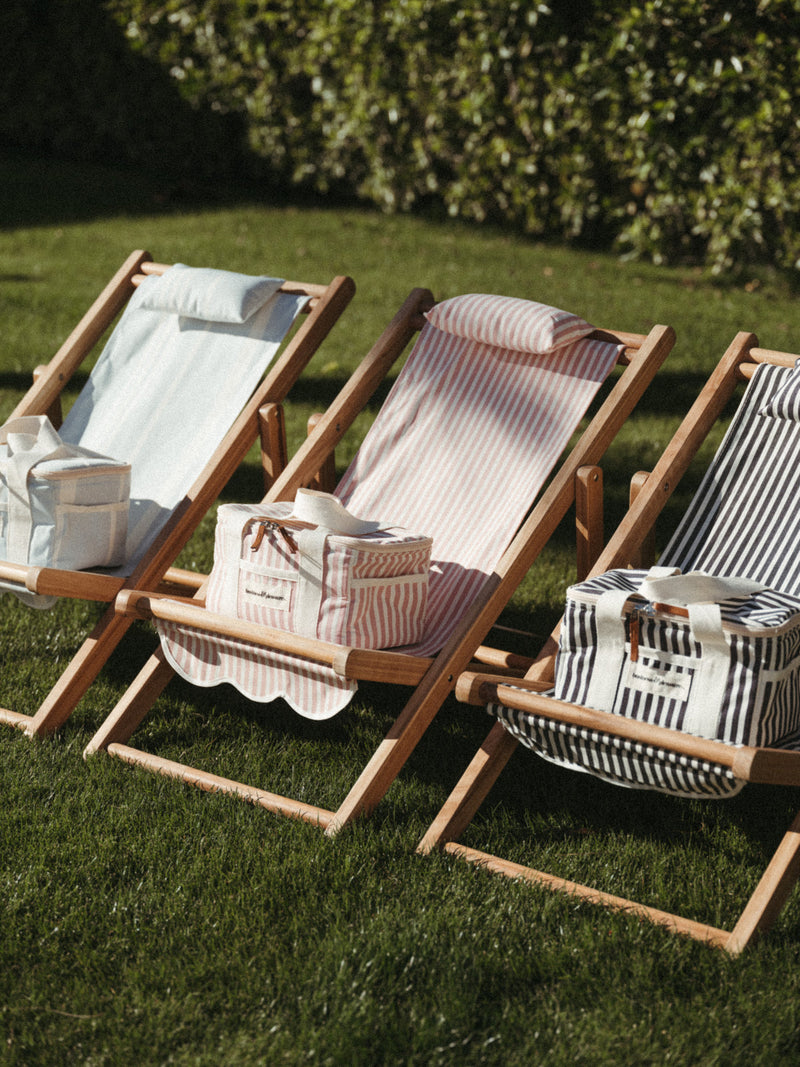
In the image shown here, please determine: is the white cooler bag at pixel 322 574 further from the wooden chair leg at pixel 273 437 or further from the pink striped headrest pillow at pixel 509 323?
the pink striped headrest pillow at pixel 509 323

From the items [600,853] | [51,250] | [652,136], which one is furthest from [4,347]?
[600,853]

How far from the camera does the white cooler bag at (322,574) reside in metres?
2.72

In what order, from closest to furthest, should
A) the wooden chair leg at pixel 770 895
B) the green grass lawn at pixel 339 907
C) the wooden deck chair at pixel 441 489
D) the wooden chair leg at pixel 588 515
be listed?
1. the green grass lawn at pixel 339 907
2. the wooden chair leg at pixel 770 895
3. the wooden deck chair at pixel 441 489
4. the wooden chair leg at pixel 588 515

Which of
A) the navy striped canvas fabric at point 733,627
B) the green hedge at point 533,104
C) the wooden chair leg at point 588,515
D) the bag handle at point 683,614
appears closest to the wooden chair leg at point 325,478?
the wooden chair leg at point 588,515

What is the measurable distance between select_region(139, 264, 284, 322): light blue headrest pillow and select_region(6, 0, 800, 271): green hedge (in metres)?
4.73

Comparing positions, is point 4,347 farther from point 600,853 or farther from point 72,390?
point 600,853

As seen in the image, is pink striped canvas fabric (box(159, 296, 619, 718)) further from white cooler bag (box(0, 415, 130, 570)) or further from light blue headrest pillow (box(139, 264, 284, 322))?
light blue headrest pillow (box(139, 264, 284, 322))

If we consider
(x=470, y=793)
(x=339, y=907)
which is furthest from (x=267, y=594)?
(x=339, y=907)

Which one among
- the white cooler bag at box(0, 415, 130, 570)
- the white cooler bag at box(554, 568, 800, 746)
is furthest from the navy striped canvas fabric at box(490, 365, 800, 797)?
the white cooler bag at box(0, 415, 130, 570)

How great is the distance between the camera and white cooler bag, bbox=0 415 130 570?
3111 millimetres

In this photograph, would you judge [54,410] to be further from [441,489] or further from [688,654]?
[688,654]

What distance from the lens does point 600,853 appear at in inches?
103

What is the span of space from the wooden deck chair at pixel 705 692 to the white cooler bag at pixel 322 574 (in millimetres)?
323

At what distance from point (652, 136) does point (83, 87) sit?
5.93 m
